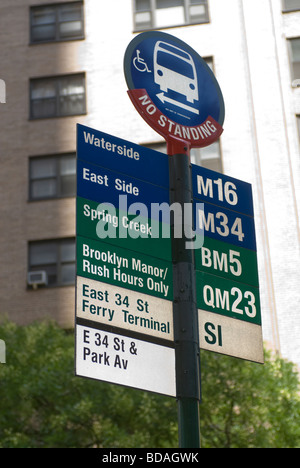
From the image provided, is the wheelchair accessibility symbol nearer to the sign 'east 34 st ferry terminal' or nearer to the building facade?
the sign 'east 34 st ferry terminal'

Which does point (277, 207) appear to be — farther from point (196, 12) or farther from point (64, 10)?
point (64, 10)

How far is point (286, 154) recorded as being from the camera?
2958 cm

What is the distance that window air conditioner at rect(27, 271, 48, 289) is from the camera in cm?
2864

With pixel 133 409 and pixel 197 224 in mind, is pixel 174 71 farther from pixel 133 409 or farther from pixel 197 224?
pixel 133 409

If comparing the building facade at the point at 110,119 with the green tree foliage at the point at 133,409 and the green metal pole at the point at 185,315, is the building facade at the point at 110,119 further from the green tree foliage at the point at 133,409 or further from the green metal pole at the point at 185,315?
the green metal pole at the point at 185,315

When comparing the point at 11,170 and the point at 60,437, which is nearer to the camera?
the point at 60,437

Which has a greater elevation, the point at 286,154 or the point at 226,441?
the point at 286,154

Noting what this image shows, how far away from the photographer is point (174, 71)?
6859mm

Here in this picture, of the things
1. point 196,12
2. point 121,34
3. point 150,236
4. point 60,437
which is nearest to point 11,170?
point 121,34

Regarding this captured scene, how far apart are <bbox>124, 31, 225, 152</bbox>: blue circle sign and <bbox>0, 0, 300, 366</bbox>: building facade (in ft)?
66.1

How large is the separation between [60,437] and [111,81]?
16.4m

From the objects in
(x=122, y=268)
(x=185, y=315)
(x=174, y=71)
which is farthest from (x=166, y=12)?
(x=185, y=315)

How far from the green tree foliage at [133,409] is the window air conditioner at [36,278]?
7.21 meters

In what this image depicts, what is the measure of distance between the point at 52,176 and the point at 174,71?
24070 millimetres
